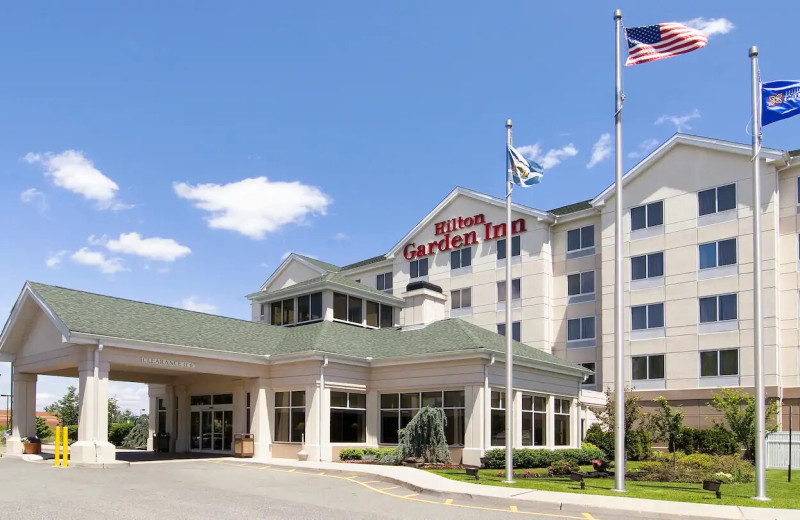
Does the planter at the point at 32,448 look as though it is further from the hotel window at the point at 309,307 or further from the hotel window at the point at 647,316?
the hotel window at the point at 647,316

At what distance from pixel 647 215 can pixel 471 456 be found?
75.9ft

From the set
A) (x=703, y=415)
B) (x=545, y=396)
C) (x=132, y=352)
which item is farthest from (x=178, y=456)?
(x=703, y=415)

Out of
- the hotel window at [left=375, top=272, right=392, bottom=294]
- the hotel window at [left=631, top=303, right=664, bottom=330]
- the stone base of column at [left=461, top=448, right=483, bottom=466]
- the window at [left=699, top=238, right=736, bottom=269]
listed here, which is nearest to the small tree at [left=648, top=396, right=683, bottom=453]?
the stone base of column at [left=461, top=448, right=483, bottom=466]

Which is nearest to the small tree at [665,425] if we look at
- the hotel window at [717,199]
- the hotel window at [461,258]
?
the hotel window at [717,199]

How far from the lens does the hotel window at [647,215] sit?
4485 centimetres

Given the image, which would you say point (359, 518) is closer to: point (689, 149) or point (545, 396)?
point (545, 396)

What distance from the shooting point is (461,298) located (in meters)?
54.0

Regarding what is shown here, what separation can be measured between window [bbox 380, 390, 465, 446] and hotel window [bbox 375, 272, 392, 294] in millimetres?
26689

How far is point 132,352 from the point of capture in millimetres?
27734

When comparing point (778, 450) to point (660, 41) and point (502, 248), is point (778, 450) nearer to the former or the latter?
point (502, 248)

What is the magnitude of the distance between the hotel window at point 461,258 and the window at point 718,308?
653 inches

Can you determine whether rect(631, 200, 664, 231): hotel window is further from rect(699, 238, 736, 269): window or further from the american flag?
the american flag

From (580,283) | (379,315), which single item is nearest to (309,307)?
(379,315)

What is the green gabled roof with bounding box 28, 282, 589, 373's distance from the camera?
2830cm
